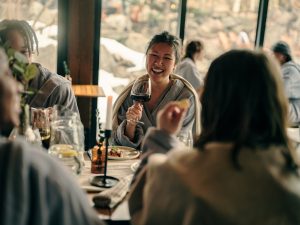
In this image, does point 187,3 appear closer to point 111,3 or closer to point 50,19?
point 111,3

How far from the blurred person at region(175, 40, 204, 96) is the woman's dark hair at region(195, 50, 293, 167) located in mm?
3584

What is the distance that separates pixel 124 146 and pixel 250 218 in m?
1.26

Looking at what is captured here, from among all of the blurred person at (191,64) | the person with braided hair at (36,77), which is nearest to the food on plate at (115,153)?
the person with braided hair at (36,77)

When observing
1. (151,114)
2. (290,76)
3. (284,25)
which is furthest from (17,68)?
(284,25)

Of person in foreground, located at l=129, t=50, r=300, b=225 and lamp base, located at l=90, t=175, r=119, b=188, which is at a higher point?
person in foreground, located at l=129, t=50, r=300, b=225

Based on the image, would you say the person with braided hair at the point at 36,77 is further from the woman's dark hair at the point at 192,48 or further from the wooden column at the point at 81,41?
the woman's dark hair at the point at 192,48

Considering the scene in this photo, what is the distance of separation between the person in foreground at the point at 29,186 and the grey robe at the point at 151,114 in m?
1.30

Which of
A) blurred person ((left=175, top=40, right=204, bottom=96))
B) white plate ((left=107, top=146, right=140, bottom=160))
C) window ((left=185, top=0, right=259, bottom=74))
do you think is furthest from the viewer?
window ((left=185, top=0, right=259, bottom=74))

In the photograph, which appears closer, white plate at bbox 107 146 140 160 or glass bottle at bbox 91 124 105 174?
glass bottle at bbox 91 124 105 174

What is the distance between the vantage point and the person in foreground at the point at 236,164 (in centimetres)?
101

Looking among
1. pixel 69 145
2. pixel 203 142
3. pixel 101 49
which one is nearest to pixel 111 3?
pixel 101 49

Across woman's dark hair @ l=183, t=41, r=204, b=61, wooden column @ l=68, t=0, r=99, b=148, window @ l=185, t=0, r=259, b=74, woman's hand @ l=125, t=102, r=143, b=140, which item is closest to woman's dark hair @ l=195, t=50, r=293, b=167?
woman's hand @ l=125, t=102, r=143, b=140

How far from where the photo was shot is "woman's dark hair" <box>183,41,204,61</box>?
481cm

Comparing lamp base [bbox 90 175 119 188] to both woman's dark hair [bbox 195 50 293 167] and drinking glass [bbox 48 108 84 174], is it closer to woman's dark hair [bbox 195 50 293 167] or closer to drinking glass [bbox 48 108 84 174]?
drinking glass [bbox 48 108 84 174]
